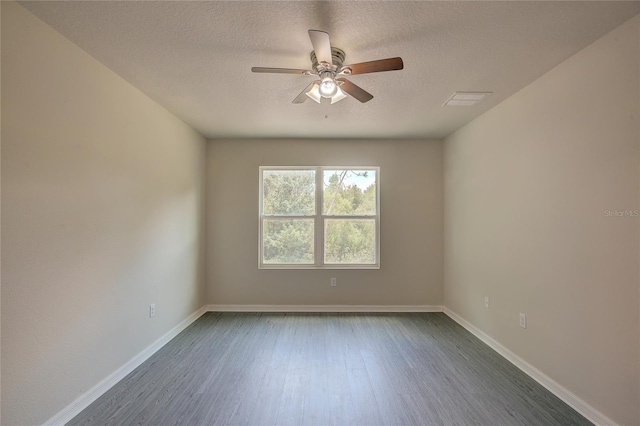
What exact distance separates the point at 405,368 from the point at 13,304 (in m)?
2.77

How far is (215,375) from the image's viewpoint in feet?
7.89

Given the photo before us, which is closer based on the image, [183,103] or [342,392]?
[342,392]

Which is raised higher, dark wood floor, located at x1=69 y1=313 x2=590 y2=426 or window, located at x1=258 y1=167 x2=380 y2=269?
window, located at x1=258 y1=167 x2=380 y2=269

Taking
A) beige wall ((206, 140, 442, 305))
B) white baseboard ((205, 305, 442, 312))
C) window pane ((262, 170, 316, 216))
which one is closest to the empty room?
white baseboard ((205, 305, 442, 312))

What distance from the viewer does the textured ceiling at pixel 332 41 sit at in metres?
1.59

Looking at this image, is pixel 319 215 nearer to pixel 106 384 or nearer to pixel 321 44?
pixel 321 44

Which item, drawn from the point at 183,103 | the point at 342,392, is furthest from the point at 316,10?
the point at 342,392

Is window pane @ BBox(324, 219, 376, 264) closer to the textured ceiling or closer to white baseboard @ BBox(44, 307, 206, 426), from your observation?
the textured ceiling

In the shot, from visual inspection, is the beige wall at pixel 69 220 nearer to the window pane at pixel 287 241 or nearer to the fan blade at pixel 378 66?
the window pane at pixel 287 241

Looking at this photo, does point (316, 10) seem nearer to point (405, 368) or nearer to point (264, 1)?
point (264, 1)

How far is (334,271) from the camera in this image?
4.10 metres

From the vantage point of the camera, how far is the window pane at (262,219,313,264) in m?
4.16

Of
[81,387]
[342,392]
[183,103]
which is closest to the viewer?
[81,387]

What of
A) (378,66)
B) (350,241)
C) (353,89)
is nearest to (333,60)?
(353,89)
